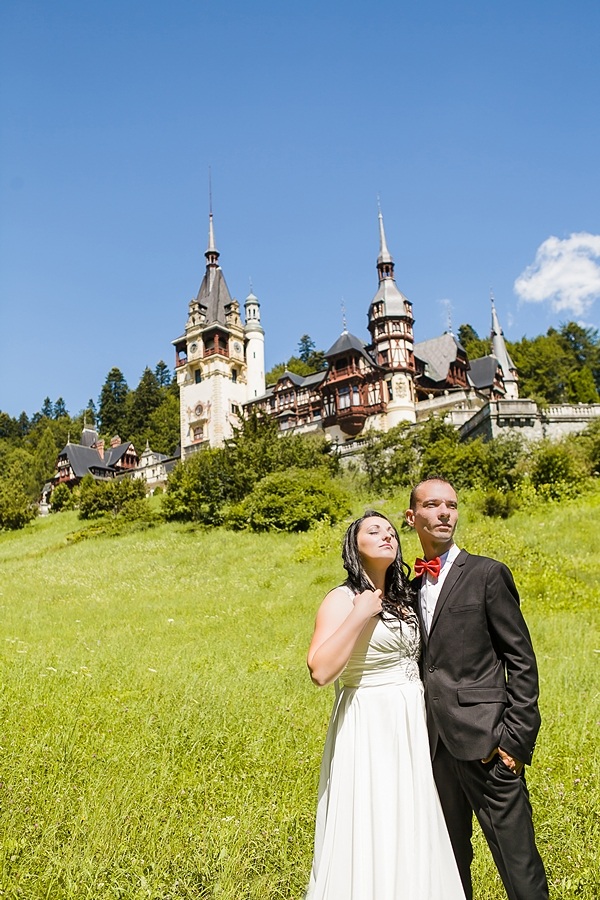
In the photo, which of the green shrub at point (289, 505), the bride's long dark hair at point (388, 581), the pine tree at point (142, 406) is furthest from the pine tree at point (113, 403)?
the bride's long dark hair at point (388, 581)

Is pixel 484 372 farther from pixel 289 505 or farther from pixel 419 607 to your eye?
pixel 419 607

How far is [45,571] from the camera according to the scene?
2012 centimetres

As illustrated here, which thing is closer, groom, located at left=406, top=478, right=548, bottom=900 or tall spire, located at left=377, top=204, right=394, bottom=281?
groom, located at left=406, top=478, right=548, bottom=900

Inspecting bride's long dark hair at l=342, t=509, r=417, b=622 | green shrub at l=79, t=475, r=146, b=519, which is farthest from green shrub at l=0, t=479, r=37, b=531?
bride's long dark hair at l=342, t=509, r=417, b=622

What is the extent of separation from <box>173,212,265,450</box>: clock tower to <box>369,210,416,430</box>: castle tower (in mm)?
14813

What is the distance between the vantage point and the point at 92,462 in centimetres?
6419

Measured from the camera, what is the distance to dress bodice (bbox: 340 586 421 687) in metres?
2.93

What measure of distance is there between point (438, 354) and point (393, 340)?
21.7 ft

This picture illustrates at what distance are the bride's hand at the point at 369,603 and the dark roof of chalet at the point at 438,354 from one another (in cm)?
4827

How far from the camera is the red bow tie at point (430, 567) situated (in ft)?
10.2

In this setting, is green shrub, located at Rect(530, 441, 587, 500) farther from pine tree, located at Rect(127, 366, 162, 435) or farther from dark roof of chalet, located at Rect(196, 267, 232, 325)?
pine tree, located at Rect(127, 366, 162, 435)

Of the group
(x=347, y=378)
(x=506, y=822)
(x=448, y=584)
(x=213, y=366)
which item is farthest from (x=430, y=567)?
(x=213, y=366)

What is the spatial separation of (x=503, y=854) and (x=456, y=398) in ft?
137

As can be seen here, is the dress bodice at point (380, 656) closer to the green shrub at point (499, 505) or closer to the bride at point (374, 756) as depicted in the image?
the bride at point (374, 756)
